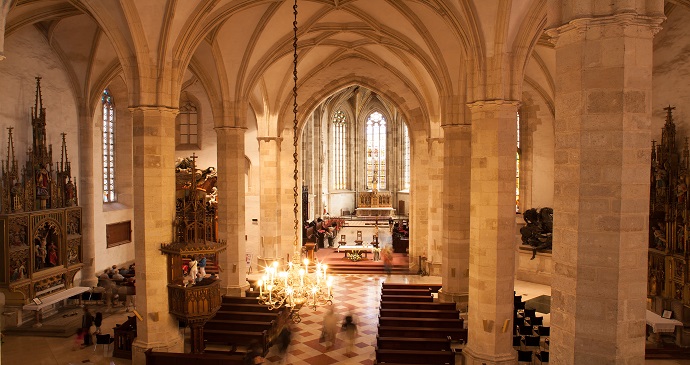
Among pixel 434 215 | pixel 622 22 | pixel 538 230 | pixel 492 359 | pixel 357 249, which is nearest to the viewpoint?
pixel 622 22

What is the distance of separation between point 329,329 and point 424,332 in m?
2.61

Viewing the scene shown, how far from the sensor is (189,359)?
11.1m

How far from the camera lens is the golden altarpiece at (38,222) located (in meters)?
15.1

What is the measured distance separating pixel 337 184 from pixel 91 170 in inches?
884

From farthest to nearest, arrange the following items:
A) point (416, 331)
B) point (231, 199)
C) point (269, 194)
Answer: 1. point (269, 194)
2. point (231, 199)
3. point (416, 331)

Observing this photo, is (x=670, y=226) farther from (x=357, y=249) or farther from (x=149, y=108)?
(x=357, y=249)

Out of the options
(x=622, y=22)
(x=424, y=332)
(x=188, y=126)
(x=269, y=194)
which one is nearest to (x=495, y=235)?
(x=424, y=332)

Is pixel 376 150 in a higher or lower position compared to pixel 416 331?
higher

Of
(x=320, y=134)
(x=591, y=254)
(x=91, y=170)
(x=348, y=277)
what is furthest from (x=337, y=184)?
(x=591, y=254)

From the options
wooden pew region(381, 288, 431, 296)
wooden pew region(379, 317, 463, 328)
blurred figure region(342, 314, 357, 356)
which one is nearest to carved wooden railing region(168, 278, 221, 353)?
blurred figure region(342, 314, 357, 356)

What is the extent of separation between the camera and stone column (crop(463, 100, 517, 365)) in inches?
442

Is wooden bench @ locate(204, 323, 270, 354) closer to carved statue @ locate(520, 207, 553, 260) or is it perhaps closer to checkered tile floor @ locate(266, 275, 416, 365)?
checkered tile floor @ locate(266, 275, 416, 365)

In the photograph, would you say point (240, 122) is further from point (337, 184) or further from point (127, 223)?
point (337, 184)

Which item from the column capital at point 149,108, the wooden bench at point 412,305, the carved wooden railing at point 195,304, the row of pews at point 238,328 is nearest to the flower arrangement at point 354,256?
the wooden bench at point 412,305
